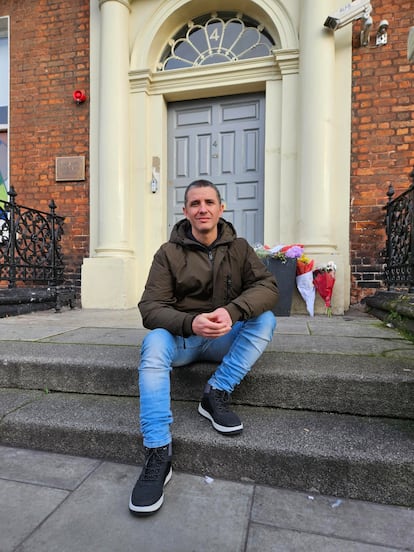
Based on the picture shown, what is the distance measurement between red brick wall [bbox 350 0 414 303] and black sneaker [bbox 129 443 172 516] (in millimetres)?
3802

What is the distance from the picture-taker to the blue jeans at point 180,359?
1673 mm

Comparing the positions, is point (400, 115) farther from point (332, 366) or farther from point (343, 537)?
point (343, 537)

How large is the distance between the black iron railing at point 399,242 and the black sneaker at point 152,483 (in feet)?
9.25

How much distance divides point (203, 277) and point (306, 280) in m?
2.54

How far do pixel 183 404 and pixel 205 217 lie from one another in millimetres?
1082

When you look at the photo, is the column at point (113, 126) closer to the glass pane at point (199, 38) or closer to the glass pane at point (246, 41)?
the glass pane at point (199, 38)

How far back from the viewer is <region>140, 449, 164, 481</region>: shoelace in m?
1.57

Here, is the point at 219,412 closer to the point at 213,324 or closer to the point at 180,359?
the point at 180,359

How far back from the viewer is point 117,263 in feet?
16.4

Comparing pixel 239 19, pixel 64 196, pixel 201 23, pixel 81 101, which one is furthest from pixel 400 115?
pixel 64 196

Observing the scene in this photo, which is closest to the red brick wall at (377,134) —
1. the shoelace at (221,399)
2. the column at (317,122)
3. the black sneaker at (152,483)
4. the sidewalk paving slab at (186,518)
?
the column at (317,122)

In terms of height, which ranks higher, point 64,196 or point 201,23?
point 201,23

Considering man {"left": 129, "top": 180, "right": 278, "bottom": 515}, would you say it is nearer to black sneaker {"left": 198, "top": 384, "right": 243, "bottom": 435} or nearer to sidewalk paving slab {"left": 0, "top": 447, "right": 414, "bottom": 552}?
black sneaker {"left": 198, "top": 384, "right": 243, "bottom": 435}

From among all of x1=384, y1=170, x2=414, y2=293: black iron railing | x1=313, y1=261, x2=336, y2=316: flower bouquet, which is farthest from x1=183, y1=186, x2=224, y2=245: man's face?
x1=313, y1=261, x2=336, y2=316: flower bouquet
